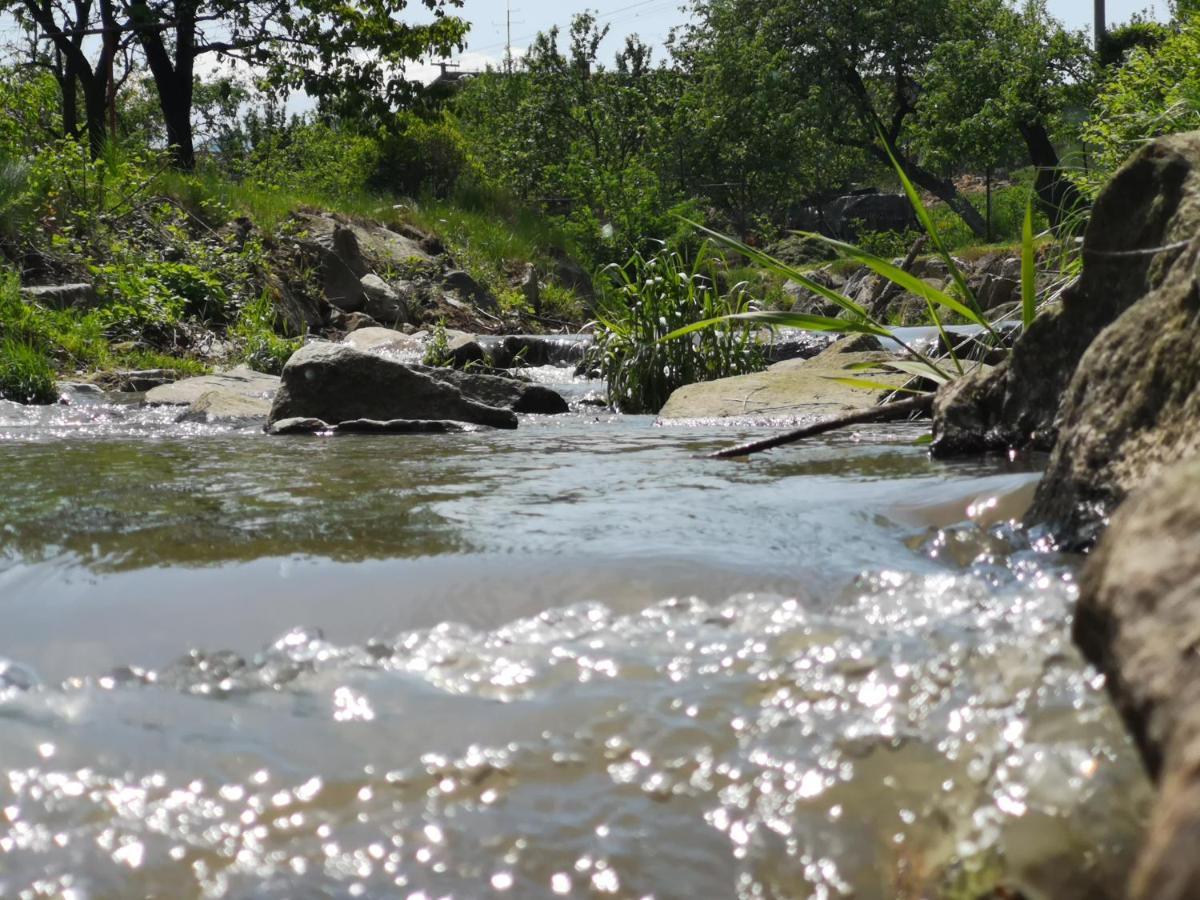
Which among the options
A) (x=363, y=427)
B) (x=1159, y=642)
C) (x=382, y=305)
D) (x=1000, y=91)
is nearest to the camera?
(x=1159, y=642)

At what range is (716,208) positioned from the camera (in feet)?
123

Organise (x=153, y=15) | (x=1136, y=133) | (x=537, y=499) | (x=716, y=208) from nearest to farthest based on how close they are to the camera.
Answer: (x=537, y=499) → (x=1136, y=133) → (x=153, y=15) → (x=716, y=208)

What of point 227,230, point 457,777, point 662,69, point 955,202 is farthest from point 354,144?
point 457,777

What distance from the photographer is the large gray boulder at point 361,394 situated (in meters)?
6.49

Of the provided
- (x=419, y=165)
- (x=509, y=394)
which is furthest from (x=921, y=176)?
(x=509, y=394)

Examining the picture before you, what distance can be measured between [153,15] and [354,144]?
20.6 ft

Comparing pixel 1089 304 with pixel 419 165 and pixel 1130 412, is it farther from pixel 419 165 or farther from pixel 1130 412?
pixel 419 165

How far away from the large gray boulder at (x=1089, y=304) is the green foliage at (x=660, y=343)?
11.2 feet

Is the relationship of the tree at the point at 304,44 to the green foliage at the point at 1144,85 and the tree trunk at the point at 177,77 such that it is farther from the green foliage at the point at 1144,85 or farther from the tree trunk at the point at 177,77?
the green foliage at the point at 1144,85

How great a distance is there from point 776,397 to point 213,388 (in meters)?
3.66

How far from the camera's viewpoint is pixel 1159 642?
113 cm

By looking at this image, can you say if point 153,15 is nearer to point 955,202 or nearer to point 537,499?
point 537,499

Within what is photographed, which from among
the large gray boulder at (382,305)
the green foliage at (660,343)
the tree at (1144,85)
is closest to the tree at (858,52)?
the tree at (1144,85)

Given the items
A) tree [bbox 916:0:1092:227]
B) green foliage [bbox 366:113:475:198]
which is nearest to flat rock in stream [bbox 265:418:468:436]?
green foliage [bbox 366:113:475:198]
